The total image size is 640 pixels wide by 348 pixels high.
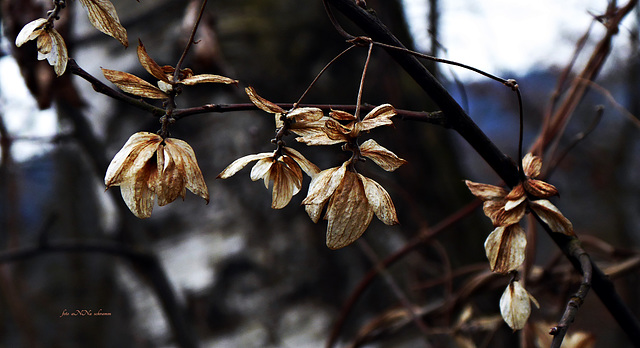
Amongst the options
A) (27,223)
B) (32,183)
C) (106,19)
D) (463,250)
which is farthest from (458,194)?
(27,223)

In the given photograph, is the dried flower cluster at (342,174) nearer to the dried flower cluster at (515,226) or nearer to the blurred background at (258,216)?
the dried flower cluster at (515,226)

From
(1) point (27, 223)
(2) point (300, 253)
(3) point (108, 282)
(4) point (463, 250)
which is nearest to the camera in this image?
(2) point (300, 253)

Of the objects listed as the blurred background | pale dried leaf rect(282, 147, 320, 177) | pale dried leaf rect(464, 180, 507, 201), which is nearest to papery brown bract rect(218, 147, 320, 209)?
pale dried leaf rect(282, 147, 320, 177)

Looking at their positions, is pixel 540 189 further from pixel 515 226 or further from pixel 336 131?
pixel 336 131

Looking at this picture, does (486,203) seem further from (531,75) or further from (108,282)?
(531,75)

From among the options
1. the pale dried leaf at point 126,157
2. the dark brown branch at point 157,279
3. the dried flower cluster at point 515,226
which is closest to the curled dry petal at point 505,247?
the dried flower cluster at point 515,226

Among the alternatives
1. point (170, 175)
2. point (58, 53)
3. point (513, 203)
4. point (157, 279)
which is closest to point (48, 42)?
point (58, 53)

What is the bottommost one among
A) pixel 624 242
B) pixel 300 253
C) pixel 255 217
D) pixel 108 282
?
pixel 624 242
